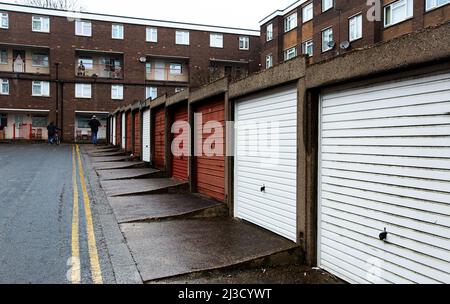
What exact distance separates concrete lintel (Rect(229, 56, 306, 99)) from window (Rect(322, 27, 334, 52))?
80.8 ft

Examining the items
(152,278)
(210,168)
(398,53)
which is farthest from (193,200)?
(398,53)

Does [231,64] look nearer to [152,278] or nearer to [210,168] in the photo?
[210,168]

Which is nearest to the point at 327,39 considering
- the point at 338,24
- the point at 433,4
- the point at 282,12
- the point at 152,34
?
the point at 338,24

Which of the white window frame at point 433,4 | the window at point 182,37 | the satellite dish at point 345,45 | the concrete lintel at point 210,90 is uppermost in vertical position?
the window at point 182,37

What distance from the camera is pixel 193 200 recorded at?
1046 cm

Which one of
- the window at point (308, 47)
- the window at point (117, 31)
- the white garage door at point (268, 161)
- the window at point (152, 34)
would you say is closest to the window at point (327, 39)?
the window at point (308, 47)

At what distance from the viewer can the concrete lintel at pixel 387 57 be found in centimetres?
408

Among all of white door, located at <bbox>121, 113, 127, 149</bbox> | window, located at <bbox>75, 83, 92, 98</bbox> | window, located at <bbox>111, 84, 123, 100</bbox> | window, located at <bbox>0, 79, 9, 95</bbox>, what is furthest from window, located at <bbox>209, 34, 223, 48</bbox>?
white door, located at <bbox>121, 113, 127, 149</bbox>

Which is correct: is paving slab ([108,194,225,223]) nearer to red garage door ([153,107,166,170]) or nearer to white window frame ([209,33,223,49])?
red garage door ([153,107,166,170])

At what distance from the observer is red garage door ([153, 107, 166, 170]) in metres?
15.7

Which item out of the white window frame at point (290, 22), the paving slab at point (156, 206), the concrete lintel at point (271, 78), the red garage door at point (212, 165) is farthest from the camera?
the white window frame at point (290, 22)

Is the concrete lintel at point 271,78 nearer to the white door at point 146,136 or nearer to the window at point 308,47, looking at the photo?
the white door at point 146,136

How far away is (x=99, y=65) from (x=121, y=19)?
5.25 m

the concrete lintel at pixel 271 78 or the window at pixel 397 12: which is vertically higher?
the window at pixel 397 12
